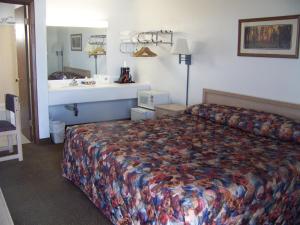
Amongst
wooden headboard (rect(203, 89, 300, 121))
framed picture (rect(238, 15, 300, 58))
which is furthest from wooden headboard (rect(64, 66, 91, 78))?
framed picture (rect(238, 15, 300, 58))

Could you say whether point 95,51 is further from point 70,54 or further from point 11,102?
point 11,102

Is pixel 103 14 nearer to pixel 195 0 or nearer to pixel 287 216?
pixel 195 0

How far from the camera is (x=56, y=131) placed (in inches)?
176

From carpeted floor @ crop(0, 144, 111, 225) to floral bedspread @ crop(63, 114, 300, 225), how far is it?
0.34 ft

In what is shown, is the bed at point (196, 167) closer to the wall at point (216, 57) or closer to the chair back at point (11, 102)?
the wall at point (216, 57)

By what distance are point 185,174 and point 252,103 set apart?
1.90 metres

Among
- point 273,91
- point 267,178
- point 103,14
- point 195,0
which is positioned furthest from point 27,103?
point 267,178

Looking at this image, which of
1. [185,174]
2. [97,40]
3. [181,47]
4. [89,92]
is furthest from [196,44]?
[185,174]

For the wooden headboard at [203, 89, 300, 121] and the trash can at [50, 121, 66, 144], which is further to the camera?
the trash can at [50, 121, 66, 144]

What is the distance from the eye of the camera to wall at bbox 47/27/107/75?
16.4ft

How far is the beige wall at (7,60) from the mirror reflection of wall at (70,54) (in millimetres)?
1735

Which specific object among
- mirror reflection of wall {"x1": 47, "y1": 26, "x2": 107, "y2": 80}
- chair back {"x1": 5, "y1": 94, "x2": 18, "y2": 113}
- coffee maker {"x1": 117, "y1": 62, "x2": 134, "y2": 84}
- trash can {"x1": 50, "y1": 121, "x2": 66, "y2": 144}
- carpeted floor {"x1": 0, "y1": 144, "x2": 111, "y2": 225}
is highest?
mirror reflection of wall {"x1": 47, "y1": 26, "x2": 107, "y2": 80}

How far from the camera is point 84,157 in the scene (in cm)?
282

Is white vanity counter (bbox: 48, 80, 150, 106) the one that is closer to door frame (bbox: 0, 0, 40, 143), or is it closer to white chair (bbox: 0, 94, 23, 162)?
door frame (bbox: 0, 0, 40, 143)
